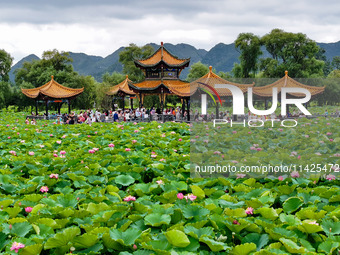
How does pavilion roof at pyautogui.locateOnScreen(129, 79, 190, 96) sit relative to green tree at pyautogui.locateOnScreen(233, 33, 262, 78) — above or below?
below

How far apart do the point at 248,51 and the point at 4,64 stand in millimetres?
32402

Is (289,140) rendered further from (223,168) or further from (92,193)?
(92,193)

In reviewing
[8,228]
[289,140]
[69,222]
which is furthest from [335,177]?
[8,228]

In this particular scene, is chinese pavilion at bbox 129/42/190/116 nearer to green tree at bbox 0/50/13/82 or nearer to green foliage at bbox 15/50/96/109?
green foliage at bbox 15/50/96/109

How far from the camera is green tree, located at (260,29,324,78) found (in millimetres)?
44562

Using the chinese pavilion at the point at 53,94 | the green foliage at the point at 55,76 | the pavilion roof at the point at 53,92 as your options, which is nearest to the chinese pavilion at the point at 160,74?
the pavilion roof at the point at 53,92

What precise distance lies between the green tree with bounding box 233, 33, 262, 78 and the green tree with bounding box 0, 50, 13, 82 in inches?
1203

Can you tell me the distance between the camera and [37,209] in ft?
9.66

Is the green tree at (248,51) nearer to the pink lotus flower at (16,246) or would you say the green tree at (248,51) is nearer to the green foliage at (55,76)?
the green foliage at (55,76)

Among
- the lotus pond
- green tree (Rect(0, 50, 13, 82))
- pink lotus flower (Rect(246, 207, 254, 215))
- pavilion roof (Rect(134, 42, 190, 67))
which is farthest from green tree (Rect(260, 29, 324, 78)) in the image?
pink lotus flower (Rect(246, 207, 254, 215))

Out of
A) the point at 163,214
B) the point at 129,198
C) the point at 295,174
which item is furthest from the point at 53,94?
the point at 163,214

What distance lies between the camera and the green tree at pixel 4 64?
4833cm

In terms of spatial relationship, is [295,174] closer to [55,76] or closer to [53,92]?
[53,92]

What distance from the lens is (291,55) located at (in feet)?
149
